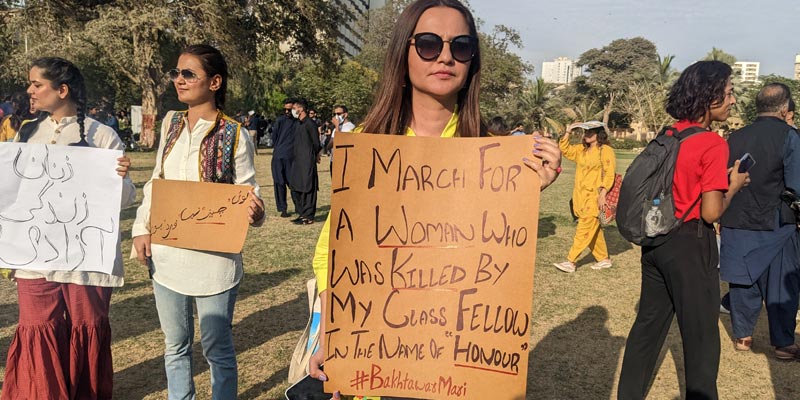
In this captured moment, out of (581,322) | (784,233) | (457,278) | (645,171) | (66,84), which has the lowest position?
(581,322)

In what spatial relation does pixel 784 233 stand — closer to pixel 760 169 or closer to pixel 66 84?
pixel 760 169

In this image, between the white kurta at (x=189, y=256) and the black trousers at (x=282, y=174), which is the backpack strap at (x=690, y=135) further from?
the black trousers at (x=282, y=174)

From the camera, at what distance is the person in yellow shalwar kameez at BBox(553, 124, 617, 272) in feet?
22.7

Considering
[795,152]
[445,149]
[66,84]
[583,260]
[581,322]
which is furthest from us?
[583,260]

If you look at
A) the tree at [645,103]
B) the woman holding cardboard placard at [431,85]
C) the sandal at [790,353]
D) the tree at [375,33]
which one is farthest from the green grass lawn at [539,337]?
the tree at [645,103]

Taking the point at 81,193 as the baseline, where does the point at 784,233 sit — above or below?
below

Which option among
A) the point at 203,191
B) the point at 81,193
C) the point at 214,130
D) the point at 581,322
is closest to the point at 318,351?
the point at 203,191

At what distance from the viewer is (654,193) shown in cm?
304

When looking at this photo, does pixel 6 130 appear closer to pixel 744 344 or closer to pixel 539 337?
pixel 539 337

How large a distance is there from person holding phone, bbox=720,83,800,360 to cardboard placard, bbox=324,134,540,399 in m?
3.82

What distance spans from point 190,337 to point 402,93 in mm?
1722

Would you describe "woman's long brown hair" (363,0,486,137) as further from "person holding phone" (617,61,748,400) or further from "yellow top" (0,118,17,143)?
"yellow top" (0,118,17,143)

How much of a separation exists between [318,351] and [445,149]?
706mm

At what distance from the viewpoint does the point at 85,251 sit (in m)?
2.67
